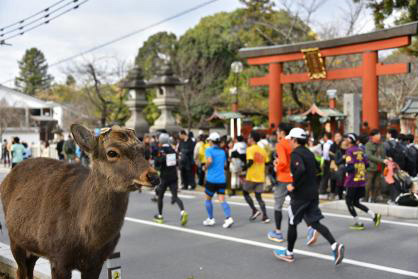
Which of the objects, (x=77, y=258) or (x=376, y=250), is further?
(x=376, y=250)

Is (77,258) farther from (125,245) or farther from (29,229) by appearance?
(125,245)

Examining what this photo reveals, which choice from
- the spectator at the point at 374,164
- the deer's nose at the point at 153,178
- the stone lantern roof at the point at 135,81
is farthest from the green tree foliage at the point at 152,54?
the deer's nose at the point at 153,178

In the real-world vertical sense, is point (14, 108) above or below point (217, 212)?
above

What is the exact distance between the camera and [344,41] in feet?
62.4

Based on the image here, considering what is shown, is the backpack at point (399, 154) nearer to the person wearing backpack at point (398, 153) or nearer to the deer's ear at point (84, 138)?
the person wearing backpack at point (398, 153)

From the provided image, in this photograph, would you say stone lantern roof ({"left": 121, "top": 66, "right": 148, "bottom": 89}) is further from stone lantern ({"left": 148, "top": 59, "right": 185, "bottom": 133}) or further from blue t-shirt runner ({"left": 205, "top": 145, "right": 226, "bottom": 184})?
blue t-shirt runner ({"left": 205, "top": 145, "right": 226, "bottom": 184})

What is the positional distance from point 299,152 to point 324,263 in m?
1.68

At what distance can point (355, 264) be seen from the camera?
6480 mm

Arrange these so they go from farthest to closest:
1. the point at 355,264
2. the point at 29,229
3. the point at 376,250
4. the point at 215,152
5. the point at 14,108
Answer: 1. the point at 14,108
2. the point at 215,152
3. the point at 376,250
4. the point at 355,264
5. the point at 29,229

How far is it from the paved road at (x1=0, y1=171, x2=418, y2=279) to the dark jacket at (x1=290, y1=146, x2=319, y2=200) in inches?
40.2

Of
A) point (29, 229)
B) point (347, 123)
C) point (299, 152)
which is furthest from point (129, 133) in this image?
point (347, 123)

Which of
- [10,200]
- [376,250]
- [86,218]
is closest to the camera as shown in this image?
[86,218]

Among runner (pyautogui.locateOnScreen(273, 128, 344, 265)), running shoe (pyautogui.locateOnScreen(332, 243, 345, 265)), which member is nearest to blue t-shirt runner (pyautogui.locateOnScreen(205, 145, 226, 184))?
runner (pyautogui.locateOnScreen(273, 128, 344, 265))

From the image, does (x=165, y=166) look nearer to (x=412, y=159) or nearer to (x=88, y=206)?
(x=412, y=159)
